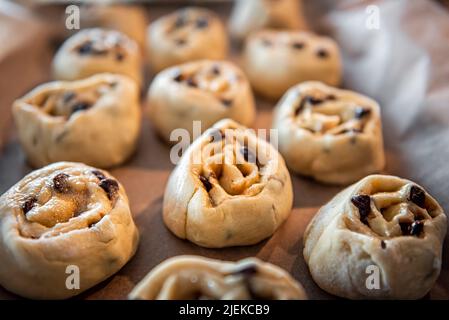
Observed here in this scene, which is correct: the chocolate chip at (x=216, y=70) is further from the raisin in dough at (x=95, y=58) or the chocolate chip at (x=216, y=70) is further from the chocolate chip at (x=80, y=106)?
the chocolate chip at (x=80, y=106)

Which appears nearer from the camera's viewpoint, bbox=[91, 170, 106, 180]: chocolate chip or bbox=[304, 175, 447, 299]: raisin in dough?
bbox=[304, 175, 447, 299]: raisin in dough

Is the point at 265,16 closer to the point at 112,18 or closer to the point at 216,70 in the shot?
the point at 216,70

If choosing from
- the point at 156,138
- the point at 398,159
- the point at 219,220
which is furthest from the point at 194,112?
the point at 398,159

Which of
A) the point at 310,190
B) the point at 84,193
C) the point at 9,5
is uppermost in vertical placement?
the point at 9,5

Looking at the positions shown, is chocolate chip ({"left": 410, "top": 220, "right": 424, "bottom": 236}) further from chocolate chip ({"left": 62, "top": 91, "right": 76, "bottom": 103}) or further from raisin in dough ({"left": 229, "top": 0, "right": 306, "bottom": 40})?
raisin in dough ({"left": 229, "top": 0, "right": 306, "bottom": 40})

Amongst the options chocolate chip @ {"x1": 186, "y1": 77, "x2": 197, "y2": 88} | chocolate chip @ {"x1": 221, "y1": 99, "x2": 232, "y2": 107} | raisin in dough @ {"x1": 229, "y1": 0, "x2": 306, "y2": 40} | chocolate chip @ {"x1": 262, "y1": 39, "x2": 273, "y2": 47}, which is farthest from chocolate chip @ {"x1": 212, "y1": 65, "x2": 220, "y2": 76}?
raisin in dough @ {"x1": 229, "y1": 0, "x2": 306, "y2": 40}

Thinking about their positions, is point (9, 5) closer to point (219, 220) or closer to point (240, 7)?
point (240, 7)
